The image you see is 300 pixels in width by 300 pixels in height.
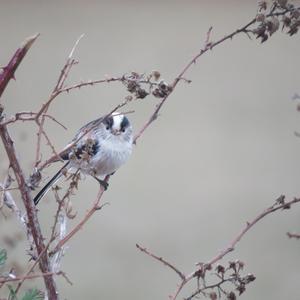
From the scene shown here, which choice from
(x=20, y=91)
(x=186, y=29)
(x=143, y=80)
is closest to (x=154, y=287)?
(x=20, y=91)

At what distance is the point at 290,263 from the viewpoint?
637 centimetres

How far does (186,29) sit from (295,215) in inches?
93.1

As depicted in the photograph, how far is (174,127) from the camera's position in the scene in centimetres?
791

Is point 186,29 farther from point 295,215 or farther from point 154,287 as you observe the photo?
point 154,287

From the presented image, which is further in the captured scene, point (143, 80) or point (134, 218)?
point (134, 218)

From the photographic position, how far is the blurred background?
673cm

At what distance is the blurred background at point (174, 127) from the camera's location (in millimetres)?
6730

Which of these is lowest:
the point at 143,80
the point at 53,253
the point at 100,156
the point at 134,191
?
the point at 53,253

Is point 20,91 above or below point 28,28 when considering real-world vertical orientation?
below

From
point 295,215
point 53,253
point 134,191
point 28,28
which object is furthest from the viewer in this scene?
point 28,28

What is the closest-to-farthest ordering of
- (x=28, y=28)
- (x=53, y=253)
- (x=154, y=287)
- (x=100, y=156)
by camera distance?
(x=53, y=253) → (x=100, y=156) → (x=154, y=287) → (x=28, y=28)

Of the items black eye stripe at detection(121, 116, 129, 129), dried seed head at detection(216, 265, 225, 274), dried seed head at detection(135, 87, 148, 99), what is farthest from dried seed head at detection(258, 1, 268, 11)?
black eye stripe at detection(121, 116, 129, 129)

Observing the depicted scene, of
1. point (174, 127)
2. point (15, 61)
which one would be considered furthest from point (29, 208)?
point (174, 127)

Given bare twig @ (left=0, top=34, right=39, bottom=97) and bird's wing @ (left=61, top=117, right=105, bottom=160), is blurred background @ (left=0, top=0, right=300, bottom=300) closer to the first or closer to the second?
bird's wing @ (left=61, top=117, right=105, bottom=160)
